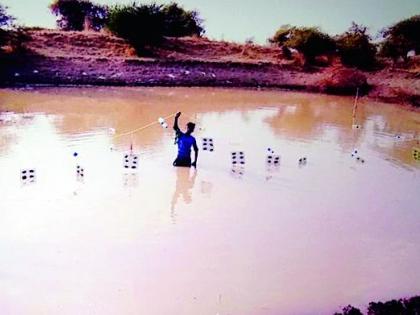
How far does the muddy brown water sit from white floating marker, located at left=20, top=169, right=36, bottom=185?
0.54 ft

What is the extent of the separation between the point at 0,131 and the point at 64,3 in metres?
16.1

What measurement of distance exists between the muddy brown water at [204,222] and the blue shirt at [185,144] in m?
0.28

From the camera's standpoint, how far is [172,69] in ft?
63.9

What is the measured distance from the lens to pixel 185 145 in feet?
28.1

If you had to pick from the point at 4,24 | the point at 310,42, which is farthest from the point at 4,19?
the point at 310,42

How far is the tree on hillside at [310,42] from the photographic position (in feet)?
70.3

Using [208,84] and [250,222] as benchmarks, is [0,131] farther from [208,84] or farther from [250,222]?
[208,84]

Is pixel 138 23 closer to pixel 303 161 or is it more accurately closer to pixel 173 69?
pixel 173 69

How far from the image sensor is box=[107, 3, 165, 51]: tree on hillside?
20406 mm

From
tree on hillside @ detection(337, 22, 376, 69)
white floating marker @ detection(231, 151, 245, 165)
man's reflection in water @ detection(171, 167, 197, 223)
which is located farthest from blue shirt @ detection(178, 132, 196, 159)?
tree on hillside @ detection(337, 22, 376, 69)

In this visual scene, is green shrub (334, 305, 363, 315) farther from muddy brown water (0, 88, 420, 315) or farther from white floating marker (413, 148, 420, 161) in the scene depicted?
white floating marker (413, 148, 420, 161)

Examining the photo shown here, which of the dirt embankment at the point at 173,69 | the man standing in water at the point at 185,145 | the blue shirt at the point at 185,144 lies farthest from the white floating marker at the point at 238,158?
the dirt embankment at the point at 173,69

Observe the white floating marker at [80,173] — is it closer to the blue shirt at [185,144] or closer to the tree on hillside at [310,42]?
the blue shirt at [185,144]

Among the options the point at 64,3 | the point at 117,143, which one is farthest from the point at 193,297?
the point at 64,3
